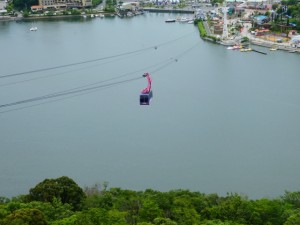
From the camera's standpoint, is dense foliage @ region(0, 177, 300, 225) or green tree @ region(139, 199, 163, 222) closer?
dense foliage @ region(0, 177, 300, 225)

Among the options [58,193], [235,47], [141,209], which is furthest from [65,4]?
[141,209]

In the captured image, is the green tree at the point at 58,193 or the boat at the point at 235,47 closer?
the green tree at the point at 58,193

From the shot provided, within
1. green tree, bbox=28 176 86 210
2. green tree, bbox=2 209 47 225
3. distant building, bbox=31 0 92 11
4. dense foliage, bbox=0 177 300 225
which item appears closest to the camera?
green tree, bbox=2 209 47 225

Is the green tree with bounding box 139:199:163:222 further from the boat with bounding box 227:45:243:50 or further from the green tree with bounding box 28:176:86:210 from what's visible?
the boat with bounding box 227:45:243:50

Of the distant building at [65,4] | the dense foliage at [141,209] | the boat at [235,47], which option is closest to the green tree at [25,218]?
the dense foliage at [141,209]

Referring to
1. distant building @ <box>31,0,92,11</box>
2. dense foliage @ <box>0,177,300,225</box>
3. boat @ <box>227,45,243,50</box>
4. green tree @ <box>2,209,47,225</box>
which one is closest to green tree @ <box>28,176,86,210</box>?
dense foliage @ <box>0,177,300,225</box>

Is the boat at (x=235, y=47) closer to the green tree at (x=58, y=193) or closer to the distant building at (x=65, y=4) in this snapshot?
the green tree at (x=58, y=193)

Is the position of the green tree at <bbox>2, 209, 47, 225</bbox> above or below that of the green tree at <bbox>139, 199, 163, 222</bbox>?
above

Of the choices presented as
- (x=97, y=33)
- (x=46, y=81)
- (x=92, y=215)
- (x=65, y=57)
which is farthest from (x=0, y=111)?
(x=97, y=33)

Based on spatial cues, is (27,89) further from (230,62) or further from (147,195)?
(147,195)

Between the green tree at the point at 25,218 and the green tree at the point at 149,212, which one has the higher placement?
the green tree at the point at 25,218
